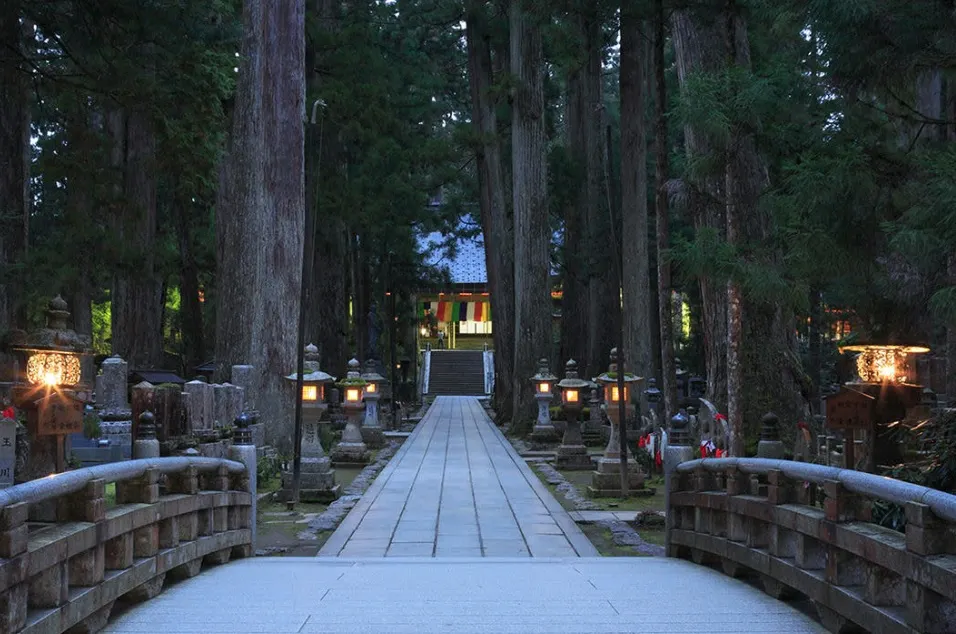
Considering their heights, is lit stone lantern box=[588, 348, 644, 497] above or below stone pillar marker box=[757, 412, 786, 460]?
below

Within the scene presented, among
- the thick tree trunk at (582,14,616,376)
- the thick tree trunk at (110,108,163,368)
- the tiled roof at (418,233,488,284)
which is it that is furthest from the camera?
the tiled roof at (418,233,488,284)

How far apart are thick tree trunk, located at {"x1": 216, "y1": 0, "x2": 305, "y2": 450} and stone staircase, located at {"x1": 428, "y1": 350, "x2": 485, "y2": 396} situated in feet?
109

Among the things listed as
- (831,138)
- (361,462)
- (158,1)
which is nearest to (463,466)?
(361,462)

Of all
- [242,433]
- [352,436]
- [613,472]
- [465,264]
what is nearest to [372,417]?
[352,436]

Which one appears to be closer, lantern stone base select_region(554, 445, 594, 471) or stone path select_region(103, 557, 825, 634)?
stone path select_region(103, 557, 825, 634)

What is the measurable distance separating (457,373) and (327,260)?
25115 mm

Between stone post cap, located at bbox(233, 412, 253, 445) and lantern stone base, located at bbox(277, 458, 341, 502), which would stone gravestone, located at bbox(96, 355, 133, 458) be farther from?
stone post cap, located at bbox(233, 412, 253, 445)

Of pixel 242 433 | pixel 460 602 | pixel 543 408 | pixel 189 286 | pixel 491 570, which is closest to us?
pixel 460 602

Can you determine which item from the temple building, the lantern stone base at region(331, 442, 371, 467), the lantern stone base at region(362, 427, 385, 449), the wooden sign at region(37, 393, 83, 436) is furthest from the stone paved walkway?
the temple building

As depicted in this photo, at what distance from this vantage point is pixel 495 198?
100 ft

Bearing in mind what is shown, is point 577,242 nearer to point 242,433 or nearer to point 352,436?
point 352,436

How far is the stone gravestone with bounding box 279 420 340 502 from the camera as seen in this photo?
13977 mm

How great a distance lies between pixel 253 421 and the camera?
50.9 ft

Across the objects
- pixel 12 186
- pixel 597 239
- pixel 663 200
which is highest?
pixel 597 239
